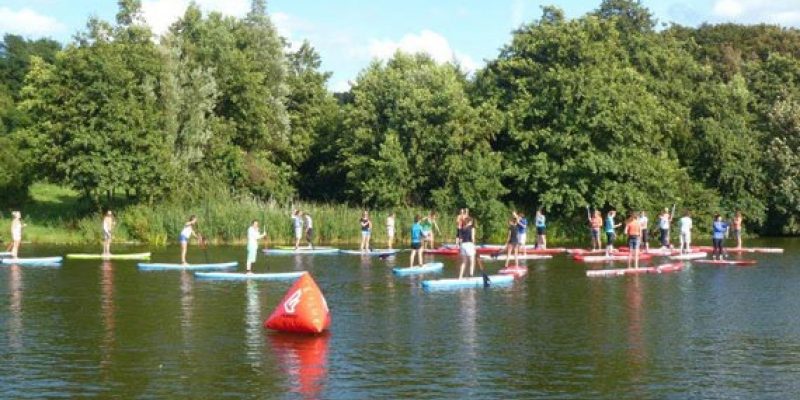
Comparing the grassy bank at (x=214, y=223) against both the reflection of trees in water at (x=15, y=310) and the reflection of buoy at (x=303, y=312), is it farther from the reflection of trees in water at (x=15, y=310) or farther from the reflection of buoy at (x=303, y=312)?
the reflection of buoy at (x=303, y=312)

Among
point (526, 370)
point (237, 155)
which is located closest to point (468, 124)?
point (237, 155)

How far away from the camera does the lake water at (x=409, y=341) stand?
16203mm

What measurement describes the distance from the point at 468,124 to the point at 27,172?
26088 millimetres

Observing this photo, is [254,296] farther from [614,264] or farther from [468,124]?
[468,124]

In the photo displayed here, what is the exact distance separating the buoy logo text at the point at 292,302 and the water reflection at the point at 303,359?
54cm

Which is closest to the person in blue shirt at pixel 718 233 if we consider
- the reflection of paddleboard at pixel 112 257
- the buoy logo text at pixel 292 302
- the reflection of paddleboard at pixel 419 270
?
the reflection of paddleboard at pixel 419 270

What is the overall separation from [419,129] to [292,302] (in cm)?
4065

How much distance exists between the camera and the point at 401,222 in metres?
58.2

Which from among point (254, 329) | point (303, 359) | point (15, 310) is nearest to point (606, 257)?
point (254, 329)

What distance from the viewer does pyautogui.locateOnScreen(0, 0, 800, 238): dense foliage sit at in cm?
5728

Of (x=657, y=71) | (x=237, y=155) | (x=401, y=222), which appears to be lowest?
(x=401, y=222)

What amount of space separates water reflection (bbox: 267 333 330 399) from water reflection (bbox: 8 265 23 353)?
4.93 metres

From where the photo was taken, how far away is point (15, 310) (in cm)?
2486

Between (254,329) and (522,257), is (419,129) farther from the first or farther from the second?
(254,329)
